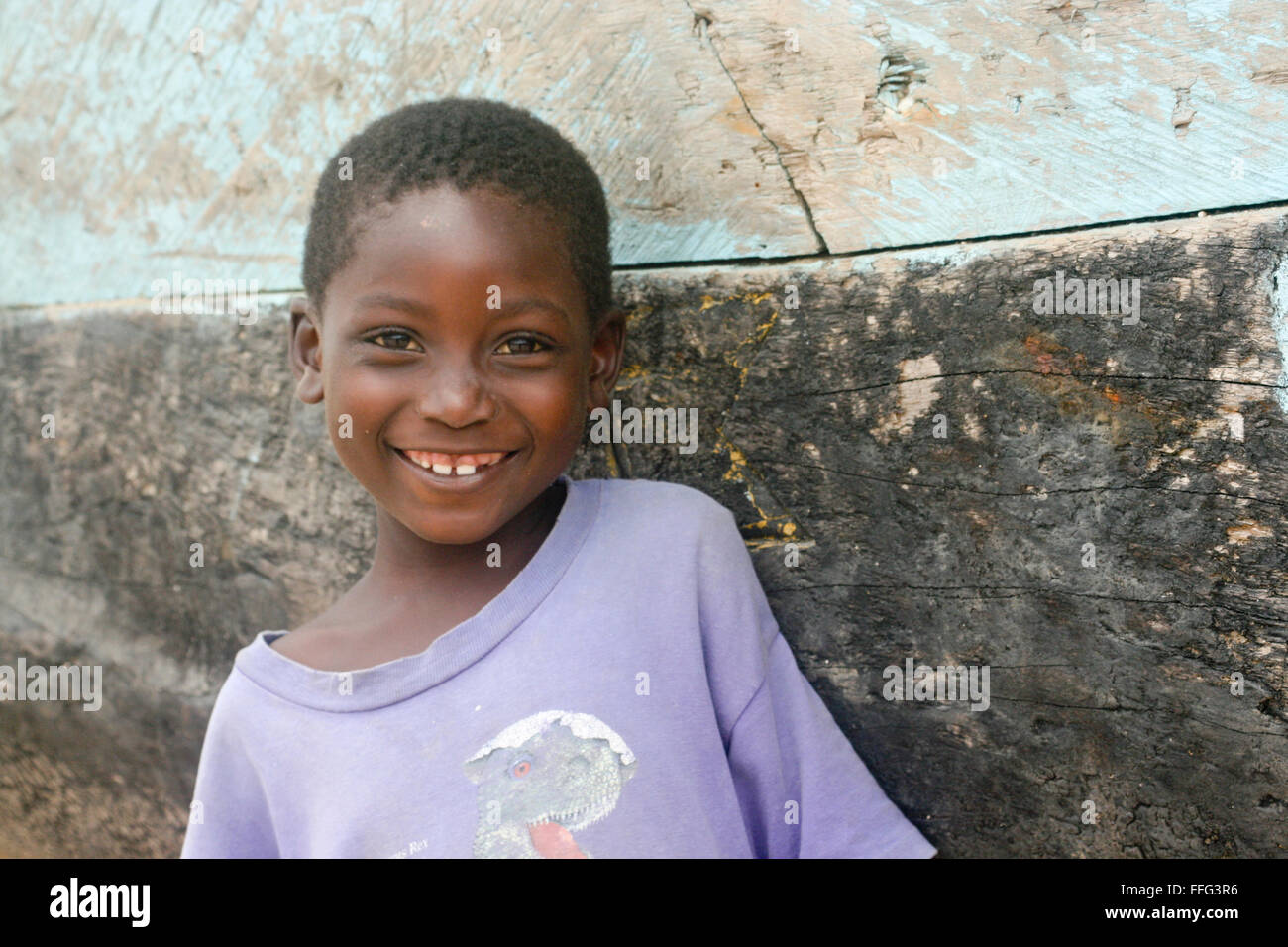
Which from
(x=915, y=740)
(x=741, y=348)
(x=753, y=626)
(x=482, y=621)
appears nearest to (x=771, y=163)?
(x=741, y=348)

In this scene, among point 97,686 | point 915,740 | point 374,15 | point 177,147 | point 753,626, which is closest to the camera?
point 753,626

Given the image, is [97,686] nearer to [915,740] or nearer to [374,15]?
[374,15]

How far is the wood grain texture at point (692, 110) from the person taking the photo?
58.4 inches

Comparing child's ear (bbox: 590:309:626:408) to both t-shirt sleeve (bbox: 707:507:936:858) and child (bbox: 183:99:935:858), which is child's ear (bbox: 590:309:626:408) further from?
t-shirt sleeve (bbox: 707:507:936:858)

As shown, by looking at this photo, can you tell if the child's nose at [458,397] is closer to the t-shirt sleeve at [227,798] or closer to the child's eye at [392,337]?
the child's eye at [392,337]

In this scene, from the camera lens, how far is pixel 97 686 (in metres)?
2.62

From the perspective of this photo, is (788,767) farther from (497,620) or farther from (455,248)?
(455,248)

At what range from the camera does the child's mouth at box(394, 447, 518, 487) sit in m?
1.50

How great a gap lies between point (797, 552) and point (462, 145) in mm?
845

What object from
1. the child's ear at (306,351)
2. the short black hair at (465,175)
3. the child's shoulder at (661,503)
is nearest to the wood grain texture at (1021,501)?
the child's shoulder at (661,503)

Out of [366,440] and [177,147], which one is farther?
[177,147]

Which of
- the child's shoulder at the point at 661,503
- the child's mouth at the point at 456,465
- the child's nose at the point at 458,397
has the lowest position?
the child's shoulder at the point at 661,503

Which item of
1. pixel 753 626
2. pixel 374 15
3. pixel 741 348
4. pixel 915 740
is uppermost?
pixel 374 15

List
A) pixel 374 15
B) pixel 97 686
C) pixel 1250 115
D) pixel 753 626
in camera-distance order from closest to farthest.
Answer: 1. pixel 1250 115
2. pixel 753 626
3. pixel 374 15
4. pixel 97 686
